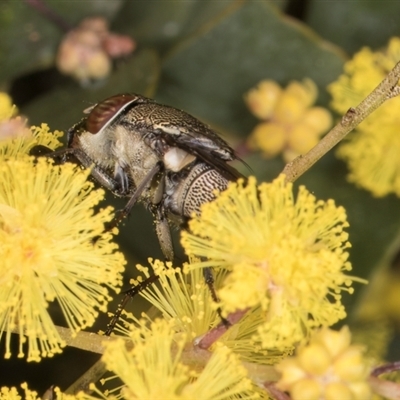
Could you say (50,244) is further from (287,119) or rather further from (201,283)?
(287,119)

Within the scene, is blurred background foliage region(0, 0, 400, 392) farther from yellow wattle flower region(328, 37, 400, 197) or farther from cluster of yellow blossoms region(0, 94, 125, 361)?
cluster of yellow blossoms region(0, 94, 125, 361)

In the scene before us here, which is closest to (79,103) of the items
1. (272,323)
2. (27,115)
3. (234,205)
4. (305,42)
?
(27,115)

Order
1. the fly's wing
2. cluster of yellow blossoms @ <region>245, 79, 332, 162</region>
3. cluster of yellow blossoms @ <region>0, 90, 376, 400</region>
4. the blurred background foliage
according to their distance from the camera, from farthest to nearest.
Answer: cluster of yellow blossoms @ <region>245, 79, 332, 162</region> < the blurred background foliage < the fly's wing < cluster of yellow blossoms @ <region>0, 90, 376, 400</region>

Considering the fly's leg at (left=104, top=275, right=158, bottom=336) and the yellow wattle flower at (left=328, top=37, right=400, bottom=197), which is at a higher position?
the yellow wattle flower at (left=328, top=37, right=400, bottom=197)

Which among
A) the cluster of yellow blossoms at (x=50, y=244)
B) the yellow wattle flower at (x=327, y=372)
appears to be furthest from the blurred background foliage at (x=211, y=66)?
the yellow wattle flower at (x=327, y=372)

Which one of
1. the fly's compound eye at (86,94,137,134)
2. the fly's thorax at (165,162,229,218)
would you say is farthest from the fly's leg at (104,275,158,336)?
the fly's compound eye at (86,94,137,134)

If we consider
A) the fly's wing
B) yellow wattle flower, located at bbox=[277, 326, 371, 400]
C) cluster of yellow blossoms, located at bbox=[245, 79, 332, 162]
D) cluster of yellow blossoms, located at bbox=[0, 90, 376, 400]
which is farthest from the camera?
cluster of yellow blossoms, located at bbox=[245, 79, 332, 162]
